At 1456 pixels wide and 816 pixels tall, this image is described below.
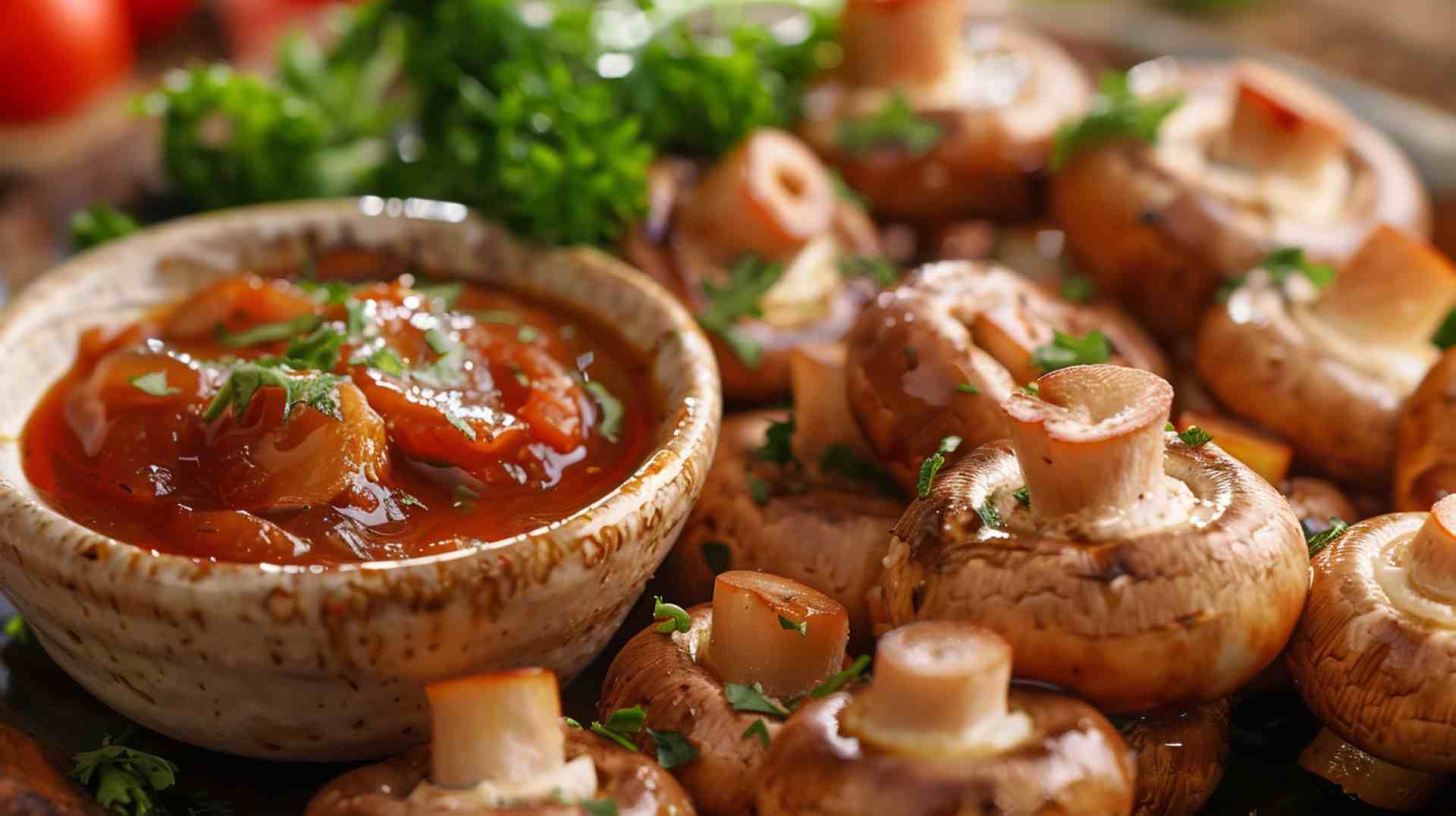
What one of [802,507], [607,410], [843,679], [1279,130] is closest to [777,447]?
[802,507]

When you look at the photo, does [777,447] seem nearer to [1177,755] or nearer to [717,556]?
[717,556]

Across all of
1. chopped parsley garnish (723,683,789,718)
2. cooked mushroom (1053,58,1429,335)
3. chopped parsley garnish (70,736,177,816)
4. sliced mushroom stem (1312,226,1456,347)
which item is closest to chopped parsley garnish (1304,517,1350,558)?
sliced mushroom stem (1312,226,1456,347)

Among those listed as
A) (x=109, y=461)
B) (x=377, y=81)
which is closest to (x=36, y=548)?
(x=109, y=461)

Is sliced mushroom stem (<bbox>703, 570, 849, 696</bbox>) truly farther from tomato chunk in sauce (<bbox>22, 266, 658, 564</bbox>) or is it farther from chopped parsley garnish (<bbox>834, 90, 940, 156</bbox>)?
chopped parsley garnish (<bbox>834, 90, 940, 156</bbox>)

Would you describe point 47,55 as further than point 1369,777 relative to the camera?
Yes

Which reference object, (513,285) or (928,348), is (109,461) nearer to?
(513,285)

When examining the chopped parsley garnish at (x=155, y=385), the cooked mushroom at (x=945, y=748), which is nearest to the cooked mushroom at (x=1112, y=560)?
the cooked mushroom at (x=945, y=748)

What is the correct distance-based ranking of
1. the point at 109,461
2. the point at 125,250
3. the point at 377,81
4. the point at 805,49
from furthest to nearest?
the point at 377,81 < the point at 805,49 < the point at 125,250 < the point at 109,461

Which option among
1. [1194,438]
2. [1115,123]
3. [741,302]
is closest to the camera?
[1194,438]
